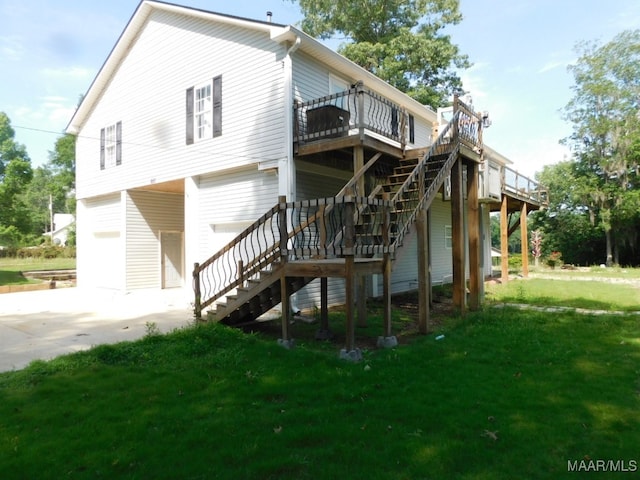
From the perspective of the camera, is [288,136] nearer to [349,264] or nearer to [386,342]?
[349,264]

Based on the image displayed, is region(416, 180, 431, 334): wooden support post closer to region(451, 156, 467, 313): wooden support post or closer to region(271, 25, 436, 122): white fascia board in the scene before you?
region(451, 156, 467, 313): wooden support post

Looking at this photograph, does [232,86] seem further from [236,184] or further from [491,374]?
[491,374]

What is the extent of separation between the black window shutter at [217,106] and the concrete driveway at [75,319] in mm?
4747

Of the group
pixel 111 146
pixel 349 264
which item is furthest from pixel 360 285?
pixel 111 146

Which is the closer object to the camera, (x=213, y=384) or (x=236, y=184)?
(x=213, y=384)

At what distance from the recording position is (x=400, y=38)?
77.6 ft

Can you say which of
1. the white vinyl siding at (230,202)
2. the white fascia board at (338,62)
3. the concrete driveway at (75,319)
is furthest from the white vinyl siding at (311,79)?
the concrete driveway at (75,319)

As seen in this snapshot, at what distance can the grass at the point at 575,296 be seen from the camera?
414 inches

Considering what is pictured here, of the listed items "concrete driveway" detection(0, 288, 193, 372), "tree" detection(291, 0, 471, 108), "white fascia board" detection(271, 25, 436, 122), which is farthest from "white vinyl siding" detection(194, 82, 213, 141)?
"tree" detection(291, 0, 471, 108)

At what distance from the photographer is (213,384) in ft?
15.5

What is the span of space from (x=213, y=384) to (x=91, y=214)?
48.0 ft

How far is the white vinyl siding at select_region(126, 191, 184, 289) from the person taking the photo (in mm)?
14320

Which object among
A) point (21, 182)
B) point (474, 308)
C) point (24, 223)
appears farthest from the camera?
point (24, 223)

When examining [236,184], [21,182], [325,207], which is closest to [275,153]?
[236,184]
